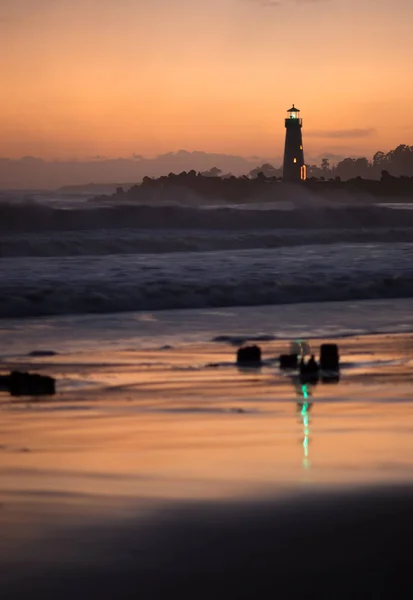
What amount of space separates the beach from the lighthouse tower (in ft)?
245

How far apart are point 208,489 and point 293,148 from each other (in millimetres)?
80933

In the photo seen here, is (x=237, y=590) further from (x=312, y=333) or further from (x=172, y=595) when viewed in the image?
(x=312, y=333)

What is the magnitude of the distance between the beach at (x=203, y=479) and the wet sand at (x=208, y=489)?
0.01 m

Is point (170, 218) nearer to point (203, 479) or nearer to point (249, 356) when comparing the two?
point (249, 356)

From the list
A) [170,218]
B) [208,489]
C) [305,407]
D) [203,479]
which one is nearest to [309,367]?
[305,407]

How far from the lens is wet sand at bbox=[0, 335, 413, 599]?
367cm

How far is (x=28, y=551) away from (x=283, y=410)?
10.4 ft

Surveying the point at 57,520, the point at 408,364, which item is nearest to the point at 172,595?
the point at 57,520

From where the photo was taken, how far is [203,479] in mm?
5012

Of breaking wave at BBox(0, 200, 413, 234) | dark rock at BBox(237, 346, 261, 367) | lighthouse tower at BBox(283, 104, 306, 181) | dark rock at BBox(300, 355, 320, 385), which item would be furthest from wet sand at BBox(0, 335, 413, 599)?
lighthouse tower at BBox(283, 104, 306, 181)

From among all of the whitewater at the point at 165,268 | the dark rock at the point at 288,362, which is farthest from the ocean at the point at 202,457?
the whitewater at the point at 165,268

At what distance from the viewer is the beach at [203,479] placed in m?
3.72

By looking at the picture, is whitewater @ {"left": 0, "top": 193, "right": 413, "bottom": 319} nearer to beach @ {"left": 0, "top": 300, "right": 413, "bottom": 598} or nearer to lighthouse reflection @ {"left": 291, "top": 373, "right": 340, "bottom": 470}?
beach @ {"left": 0, "top": 300, "right": 413, "bottom": 598}

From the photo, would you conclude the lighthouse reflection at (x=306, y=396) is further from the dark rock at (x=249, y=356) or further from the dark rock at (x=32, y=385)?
the dark rock at (x=32, y=385)
